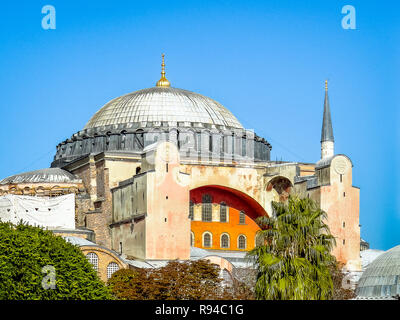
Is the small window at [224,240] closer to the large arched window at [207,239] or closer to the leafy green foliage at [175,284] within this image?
the large arched window at [207,239]

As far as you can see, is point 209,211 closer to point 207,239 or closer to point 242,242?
point 207,239

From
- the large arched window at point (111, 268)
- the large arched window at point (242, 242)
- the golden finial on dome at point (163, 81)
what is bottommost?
the large arched window at point (111, 268)

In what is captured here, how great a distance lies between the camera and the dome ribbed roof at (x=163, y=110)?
6238cm

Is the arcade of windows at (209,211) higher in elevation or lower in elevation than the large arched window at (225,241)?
higher

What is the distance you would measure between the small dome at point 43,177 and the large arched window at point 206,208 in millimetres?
7700

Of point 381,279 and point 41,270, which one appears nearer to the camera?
point 41,270

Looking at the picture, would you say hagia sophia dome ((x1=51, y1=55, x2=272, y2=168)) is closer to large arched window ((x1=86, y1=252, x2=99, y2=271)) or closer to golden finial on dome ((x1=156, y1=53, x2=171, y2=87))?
golden finial on dome ((x1=156, y1=53, x2=171, y2=87))

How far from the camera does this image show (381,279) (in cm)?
5147

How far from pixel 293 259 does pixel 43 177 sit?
25696mm

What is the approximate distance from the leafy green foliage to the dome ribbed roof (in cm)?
1673

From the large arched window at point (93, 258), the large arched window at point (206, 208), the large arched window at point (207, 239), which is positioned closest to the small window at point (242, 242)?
the large arched window at point (207, 239)

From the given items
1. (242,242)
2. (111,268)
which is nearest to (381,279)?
(242,242)

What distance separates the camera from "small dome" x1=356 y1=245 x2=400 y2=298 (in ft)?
165

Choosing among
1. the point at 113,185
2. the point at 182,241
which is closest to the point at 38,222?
the point at 113,185
